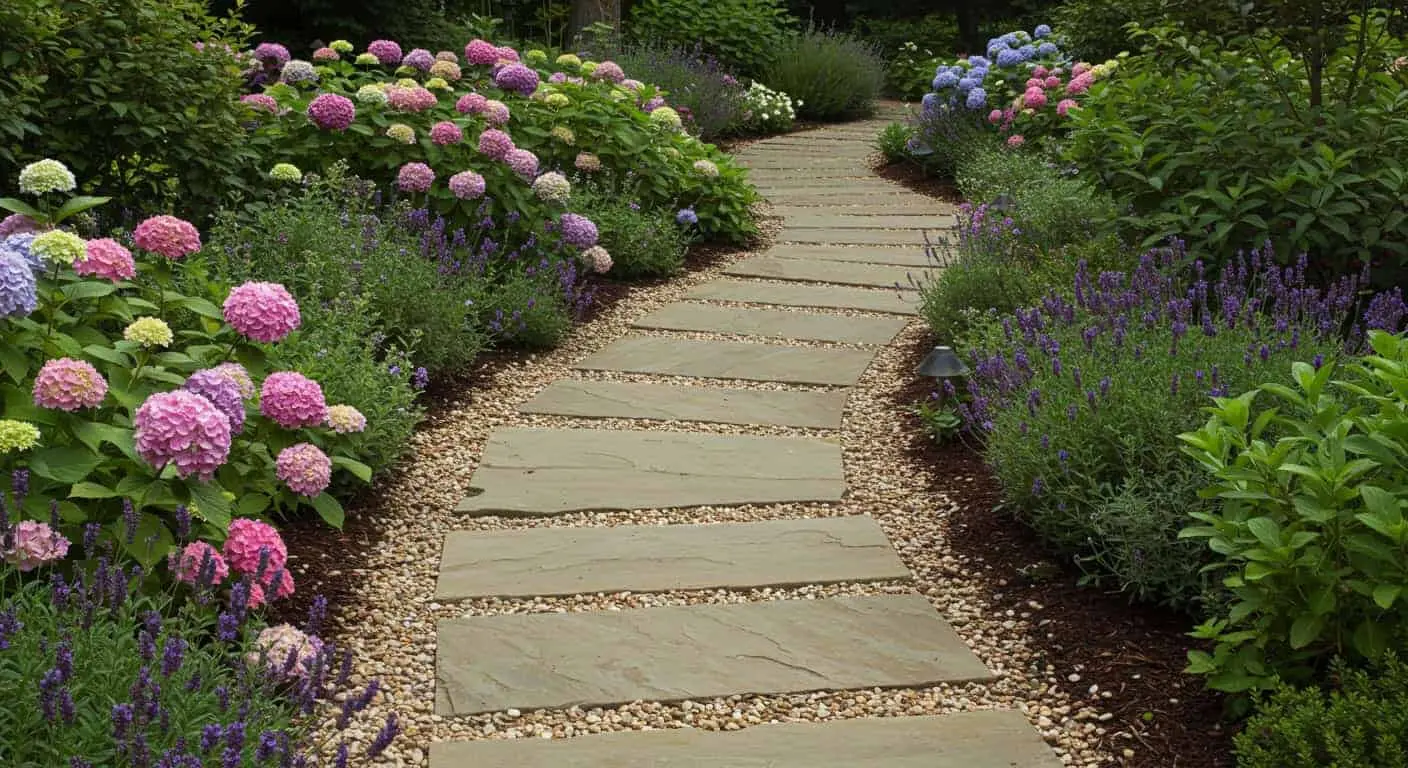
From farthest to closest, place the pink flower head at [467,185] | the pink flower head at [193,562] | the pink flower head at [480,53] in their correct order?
1. the pink flower head at [480,53]
2. the pink flower head at [467,185]
3. the pink flower head at [193,562]

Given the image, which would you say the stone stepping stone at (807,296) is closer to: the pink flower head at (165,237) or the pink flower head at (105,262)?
the pink flower head at (165,237)

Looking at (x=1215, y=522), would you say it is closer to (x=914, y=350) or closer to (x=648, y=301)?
(x=914, y=350)

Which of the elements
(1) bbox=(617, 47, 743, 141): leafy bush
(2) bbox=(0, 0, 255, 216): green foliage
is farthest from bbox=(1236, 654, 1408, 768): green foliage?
(1) bbox=(617, 47, 743, 141): leafy bush

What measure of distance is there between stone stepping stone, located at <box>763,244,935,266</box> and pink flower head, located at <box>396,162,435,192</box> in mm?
2325

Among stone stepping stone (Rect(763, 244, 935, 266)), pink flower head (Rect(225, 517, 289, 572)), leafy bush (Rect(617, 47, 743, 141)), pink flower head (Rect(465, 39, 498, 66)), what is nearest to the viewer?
pink flower head (Rect(225, 517, 289, 572))

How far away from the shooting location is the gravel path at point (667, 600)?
2768 mm

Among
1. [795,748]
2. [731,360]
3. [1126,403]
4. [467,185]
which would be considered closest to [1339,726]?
[795,748]

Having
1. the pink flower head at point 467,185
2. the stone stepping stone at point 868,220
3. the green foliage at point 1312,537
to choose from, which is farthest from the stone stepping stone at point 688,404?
the stone stepping stone at point 868,220

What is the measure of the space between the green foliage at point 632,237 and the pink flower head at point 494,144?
0.56m

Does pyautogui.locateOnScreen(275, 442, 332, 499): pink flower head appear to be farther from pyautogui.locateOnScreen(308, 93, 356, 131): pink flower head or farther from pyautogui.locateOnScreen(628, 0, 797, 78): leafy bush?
pyautogui.locateOnScreen(628, 0, 797, 78): leafy bush

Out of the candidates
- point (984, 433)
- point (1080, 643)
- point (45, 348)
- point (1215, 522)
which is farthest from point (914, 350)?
point (45, 348)

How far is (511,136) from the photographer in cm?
653

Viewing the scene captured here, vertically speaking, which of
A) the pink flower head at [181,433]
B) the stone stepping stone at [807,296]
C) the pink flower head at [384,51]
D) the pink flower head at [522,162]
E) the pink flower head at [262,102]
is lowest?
the stone stepping stone at [807,296]

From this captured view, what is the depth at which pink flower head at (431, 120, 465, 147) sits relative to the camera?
5.80m
